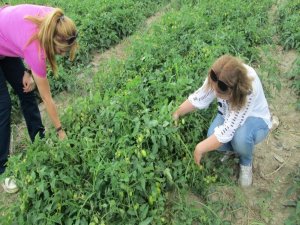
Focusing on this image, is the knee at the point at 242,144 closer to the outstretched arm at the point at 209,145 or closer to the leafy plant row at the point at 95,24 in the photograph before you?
the outstretched arm at the point at 209,145

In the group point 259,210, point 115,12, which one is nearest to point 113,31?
point 115,12

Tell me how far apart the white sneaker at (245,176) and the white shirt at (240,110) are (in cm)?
44

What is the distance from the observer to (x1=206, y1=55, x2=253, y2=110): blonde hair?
2.53 m

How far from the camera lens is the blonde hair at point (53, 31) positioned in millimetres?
2625

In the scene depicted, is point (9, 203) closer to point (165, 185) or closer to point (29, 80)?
point (29, 80)

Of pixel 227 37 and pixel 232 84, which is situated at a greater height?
pixel 232 84

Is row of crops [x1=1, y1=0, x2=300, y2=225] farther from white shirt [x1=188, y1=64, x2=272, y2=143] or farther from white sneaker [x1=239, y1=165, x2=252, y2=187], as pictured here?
white shirt [x1=188, y1=64, x2=272, y2=143]

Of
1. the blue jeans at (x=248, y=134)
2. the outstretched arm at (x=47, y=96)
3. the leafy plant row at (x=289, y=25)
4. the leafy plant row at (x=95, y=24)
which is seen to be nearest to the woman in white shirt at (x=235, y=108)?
the blue jeans at (x=248, y=134)

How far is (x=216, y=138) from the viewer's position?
2.81 meters

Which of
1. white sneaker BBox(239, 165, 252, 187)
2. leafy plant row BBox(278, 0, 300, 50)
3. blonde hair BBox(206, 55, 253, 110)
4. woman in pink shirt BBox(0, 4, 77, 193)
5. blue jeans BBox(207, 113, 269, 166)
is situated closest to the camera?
blonde hair BBox(206, 55, 253, 110)

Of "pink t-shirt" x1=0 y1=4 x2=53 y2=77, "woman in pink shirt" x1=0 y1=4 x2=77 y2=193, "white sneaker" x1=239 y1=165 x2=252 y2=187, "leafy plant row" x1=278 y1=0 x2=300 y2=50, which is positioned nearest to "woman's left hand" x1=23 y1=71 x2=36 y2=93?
"woman in pink shirt" x1=0 y1=4 x2=77 y2=193

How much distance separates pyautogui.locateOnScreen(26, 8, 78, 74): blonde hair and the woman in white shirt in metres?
1.07

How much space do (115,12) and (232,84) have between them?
13.9ft

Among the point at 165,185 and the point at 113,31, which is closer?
the point at 165,185
